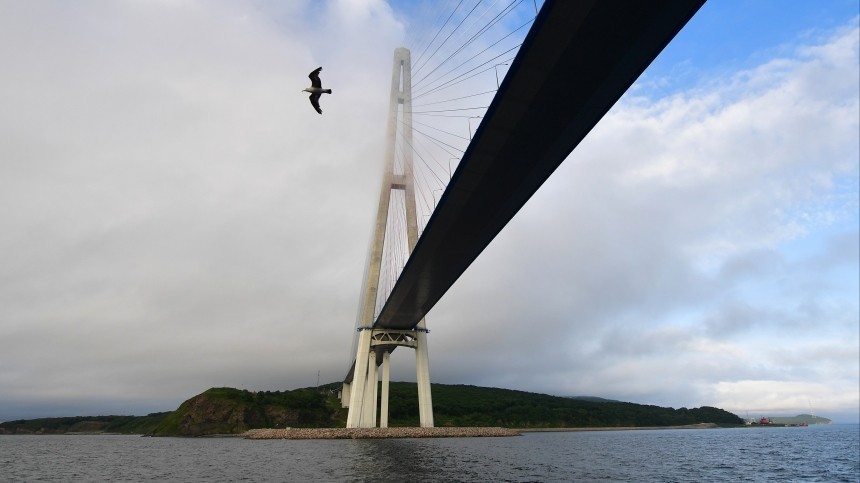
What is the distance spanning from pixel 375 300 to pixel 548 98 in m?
34.9

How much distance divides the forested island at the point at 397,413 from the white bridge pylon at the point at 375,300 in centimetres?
3764

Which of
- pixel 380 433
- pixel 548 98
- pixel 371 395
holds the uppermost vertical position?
pixel 548 98

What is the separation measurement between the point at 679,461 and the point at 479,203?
878 inches

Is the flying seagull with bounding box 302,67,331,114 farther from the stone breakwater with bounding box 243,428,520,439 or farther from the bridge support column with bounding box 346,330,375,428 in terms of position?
the stone breakwater with bounding box 243,428,520,439

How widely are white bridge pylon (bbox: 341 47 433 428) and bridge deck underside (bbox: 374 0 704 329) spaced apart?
18.0m

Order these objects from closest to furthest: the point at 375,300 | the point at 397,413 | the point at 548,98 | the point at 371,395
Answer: the point at 548,98
the point at 375,300
the point at 371,395
the point at 397,413

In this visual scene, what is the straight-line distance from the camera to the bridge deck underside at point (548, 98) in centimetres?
1354

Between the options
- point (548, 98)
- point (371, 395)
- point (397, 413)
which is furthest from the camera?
point (397, 413)

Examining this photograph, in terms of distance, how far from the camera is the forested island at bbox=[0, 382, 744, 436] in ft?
297

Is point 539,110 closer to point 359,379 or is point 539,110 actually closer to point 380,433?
point 359,379

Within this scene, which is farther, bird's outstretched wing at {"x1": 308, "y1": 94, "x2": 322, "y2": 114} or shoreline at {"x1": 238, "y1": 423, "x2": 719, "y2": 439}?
shoreline at {"x1": 238, "y1": 423, "x2": 719, "y2": 439}

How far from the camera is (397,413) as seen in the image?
316ft

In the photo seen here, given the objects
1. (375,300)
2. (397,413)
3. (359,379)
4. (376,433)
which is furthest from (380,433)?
(397,413)

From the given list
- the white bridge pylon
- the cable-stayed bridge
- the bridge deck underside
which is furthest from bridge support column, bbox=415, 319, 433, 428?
the bridge deck underside
